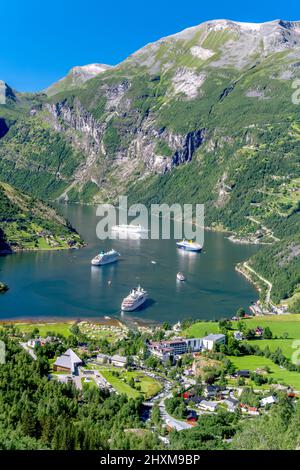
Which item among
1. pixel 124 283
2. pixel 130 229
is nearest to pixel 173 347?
pixel 124 283

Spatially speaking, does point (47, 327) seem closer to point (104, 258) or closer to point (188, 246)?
point (104, 258)

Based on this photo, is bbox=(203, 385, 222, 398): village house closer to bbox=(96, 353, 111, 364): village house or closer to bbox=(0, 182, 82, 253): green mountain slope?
bbox=(96, 353, 111, 364): village house

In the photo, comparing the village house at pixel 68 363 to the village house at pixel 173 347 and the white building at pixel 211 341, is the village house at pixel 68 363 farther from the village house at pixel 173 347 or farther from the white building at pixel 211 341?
the white building at pixel 211 341

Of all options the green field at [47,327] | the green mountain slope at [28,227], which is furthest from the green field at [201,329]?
the green mountain slope at [28,227]
